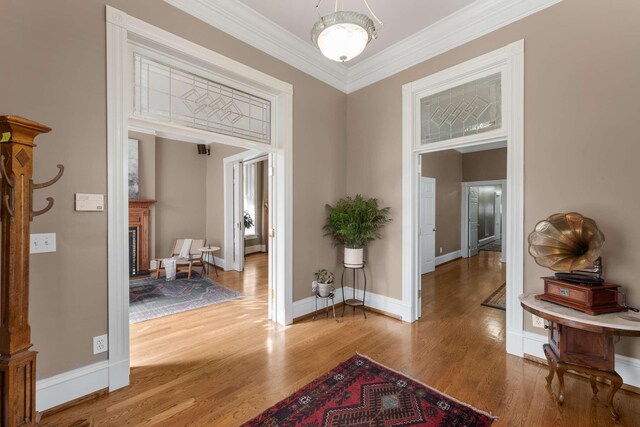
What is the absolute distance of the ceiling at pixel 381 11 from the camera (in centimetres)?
266

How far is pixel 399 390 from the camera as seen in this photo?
82.0 inches

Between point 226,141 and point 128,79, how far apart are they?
957 mm

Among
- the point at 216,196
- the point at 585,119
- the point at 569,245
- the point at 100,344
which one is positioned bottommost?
the point at 100,344

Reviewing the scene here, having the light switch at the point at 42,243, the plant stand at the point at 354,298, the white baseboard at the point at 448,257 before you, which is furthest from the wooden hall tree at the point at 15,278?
the white baseboard at the point at 448,257

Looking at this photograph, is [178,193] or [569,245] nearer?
[569,245]

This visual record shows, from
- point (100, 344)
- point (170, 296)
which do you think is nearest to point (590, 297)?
point (100, 344)

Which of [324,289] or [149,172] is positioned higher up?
[149,172]

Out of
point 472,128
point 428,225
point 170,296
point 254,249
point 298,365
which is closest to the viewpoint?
point 298,365

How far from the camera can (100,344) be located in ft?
6.75

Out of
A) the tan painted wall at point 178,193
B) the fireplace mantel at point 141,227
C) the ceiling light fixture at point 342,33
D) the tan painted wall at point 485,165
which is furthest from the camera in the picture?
the tan painted wall at point 485,165

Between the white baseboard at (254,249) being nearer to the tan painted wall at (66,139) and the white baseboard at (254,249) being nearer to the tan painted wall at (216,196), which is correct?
the tan painted wall at (216,196)

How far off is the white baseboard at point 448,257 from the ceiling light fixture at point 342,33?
224 inches

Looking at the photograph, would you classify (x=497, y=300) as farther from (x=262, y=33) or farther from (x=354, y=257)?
(x=262, y=33)

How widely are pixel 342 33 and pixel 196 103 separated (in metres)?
1.67
